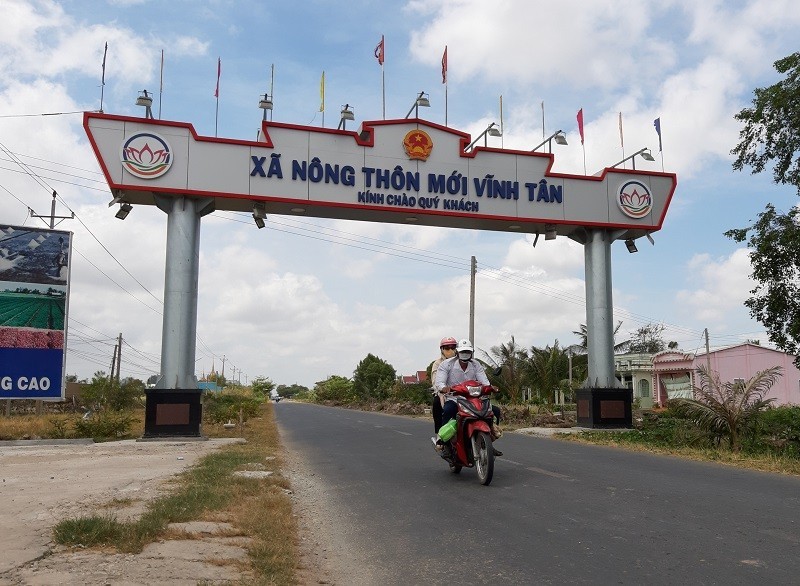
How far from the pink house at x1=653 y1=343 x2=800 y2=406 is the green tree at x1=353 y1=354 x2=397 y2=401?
21904 millimetres

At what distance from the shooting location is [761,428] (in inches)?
577

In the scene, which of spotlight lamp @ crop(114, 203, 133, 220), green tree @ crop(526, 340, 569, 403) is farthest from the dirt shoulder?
green tree @ crop(526, 340, 569, 403)

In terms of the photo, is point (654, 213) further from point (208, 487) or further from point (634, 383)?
point (634, 383)

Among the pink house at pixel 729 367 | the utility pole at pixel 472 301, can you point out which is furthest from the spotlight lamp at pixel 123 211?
the pink house at pixel 729 367

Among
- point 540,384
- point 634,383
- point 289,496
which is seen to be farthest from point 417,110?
point 634,383

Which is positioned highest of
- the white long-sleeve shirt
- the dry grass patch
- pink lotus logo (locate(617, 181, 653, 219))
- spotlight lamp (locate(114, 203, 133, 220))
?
pink lotus logo (locate(617, 181, 653, 219))

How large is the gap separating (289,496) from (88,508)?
8.31 ft

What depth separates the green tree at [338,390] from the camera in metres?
71.6

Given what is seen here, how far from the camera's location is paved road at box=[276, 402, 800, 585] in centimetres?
507

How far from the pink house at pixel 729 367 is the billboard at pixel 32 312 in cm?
3742

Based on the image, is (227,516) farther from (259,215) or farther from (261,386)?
(261,386)

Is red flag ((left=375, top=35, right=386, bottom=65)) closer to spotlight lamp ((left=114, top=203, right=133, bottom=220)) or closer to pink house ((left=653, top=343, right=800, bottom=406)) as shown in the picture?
spotlight lamp ((left=114, top=203, right=133, bottom=220))

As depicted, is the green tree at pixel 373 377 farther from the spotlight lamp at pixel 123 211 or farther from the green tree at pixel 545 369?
the spotlight lamp at pixel 123 211

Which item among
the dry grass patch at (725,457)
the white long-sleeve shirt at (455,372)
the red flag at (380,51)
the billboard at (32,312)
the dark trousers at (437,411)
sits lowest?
the dry grass patch at (725,457)
